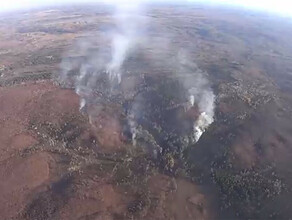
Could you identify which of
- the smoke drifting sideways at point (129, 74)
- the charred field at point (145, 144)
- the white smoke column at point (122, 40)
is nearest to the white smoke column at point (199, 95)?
the smoke drifting sideways at point (129, 74)

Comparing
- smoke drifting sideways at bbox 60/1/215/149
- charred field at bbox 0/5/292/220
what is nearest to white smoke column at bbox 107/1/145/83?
smoke drifting sideways at bbox 60/1/215/149

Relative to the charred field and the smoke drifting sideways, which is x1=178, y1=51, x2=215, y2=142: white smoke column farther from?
the charred field

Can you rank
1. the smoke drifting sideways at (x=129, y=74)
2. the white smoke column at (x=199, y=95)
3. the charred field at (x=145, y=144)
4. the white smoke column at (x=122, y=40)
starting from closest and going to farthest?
the charred field at (x=145, y=144)
the white smoke column at (x=199, y=95)
the smoke drifting sideways at (x=129, y=74)
the white smoke column at (x=122, y=40)

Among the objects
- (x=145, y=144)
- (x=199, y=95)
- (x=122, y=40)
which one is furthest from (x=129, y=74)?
(x=122, y=40)

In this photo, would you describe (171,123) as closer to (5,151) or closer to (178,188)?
(178,188)

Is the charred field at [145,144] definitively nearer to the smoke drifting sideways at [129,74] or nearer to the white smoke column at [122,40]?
the smoke drifting sideways at [129,74]

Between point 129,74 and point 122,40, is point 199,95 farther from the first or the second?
point 122,40

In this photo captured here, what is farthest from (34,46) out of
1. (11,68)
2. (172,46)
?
(172,46)
